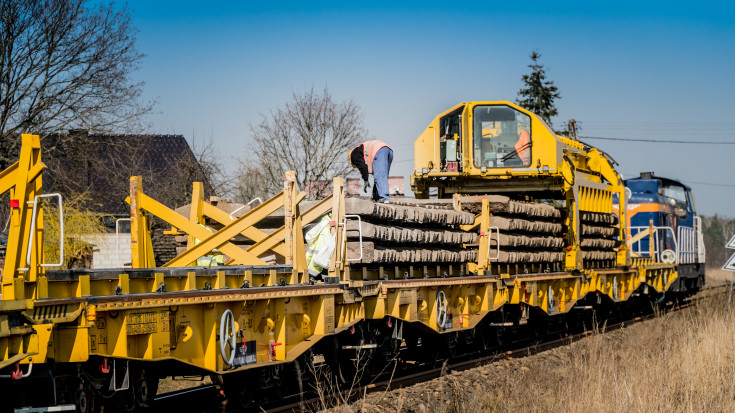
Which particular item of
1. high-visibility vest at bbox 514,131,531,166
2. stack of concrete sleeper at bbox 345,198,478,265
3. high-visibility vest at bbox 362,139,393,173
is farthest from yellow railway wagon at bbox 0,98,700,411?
→ high-visibility vest at bbox 362,139,393,173

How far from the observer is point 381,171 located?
12.0 meters

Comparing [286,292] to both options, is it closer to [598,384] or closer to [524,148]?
[598,384]

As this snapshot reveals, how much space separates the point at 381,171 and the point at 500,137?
4.42 metres

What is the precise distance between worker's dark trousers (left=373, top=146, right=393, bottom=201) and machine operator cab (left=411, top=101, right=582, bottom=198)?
3.70 meters

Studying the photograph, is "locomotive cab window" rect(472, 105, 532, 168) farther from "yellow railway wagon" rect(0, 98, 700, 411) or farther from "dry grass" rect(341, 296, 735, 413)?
"dry grass" rect(341, 296, 735, 413)

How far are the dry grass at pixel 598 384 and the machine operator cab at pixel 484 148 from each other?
3.43 metres

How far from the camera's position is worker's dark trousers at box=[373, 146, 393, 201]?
1191cm

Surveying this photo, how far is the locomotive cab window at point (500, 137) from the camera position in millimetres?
15570

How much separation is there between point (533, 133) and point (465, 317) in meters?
4.44

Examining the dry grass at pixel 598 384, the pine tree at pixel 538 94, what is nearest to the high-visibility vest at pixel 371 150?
the dry grass at pixel 598 384

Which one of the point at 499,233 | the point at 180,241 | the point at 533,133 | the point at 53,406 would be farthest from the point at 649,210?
the point at 53,406

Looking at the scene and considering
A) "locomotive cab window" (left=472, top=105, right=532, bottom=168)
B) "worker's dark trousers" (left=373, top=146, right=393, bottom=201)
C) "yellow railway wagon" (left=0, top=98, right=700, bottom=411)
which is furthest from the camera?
"locomotive cab window" (left=472, top=105, right=532, bottom=168)

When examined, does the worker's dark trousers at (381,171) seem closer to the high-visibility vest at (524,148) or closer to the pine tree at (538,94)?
the high-visibility vest at (524,148)

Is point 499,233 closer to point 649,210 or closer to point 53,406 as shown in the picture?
point 53,406
